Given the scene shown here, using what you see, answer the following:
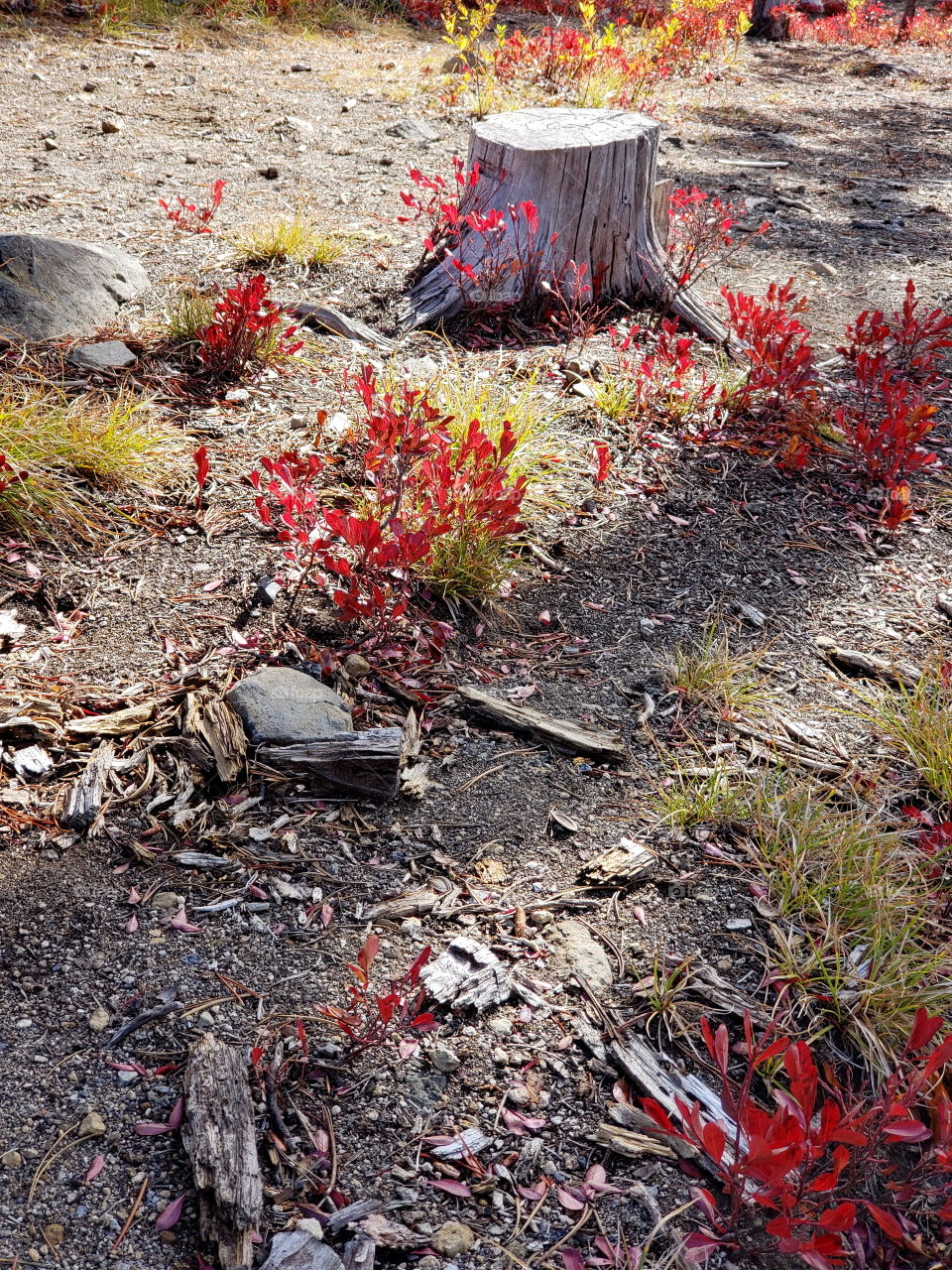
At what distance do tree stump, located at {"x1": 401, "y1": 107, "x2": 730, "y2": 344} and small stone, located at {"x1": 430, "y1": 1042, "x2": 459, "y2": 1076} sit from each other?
3.82 meters

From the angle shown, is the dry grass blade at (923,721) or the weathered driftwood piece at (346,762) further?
the dry grass blade at (923,721)

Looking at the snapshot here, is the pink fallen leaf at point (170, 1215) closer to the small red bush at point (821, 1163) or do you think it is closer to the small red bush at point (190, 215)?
the small red bush at point (821, 1163)

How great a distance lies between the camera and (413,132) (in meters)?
7.86

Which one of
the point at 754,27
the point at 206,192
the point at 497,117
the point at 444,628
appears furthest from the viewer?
the point at 754,27

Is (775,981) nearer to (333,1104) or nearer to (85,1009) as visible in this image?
(333,1104)

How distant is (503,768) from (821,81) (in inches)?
488

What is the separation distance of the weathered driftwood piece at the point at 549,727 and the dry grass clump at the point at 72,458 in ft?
4.91

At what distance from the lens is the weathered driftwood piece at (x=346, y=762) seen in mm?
2502

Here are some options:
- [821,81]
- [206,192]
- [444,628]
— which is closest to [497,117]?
[206,192]

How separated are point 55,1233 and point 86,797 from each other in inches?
40.9

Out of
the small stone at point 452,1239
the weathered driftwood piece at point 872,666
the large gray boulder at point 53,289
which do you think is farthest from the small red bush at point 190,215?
the small stone at point 452,1239

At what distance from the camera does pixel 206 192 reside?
20.4 feet

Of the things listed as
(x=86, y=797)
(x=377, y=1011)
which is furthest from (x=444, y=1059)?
(x=86, y=797)

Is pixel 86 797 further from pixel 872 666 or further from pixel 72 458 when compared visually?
pixel 872 666
